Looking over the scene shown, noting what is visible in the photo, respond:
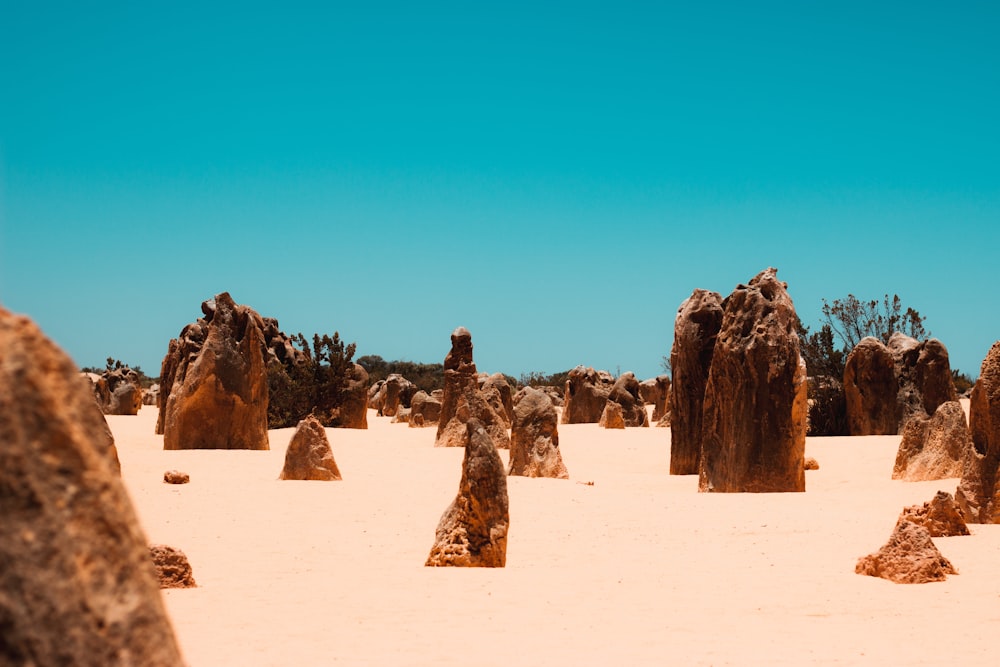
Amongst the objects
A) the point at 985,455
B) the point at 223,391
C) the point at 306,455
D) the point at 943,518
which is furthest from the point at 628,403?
the point at 943,518

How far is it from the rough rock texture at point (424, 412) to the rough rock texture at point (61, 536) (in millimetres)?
24865

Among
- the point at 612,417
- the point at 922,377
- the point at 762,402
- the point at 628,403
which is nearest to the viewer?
the point at 762,402

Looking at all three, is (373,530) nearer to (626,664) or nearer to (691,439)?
(626,664)

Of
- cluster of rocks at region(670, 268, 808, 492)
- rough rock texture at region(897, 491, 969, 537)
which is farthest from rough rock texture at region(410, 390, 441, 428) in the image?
rough rock texture at region(897, 491, 969, 537)

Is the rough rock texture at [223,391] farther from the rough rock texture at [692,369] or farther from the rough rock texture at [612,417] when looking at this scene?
the rough rock texture at [612,417]

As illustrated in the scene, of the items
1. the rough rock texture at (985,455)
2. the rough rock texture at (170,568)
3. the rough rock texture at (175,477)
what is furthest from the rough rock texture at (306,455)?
the rough rock texture at (985,455)

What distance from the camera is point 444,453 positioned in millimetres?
18422

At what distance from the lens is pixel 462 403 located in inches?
786

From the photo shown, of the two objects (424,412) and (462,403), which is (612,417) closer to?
(424,412)

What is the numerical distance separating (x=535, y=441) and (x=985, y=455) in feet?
20.7

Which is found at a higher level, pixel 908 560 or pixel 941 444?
pixel 941 444

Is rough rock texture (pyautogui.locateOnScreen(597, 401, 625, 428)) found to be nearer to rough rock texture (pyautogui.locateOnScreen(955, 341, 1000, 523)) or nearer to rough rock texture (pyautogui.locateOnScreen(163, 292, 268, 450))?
rough rock texture (pyautogui.locateOnScreen(163, 292, 268, 450))

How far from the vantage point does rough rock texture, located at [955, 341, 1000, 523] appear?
9883mm

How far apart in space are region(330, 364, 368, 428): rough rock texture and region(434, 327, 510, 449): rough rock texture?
6.07 meters
